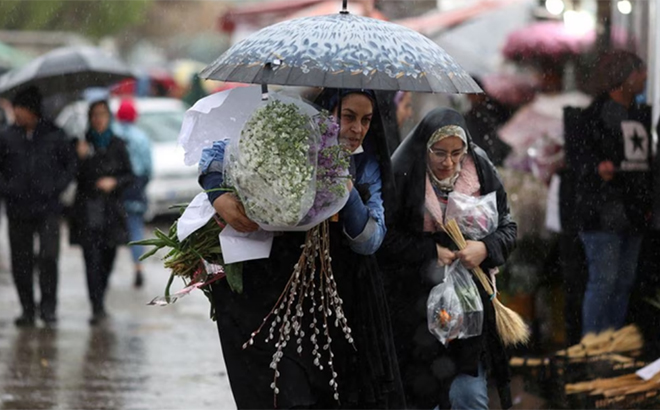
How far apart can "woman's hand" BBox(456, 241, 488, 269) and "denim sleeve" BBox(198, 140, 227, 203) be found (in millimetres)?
1226

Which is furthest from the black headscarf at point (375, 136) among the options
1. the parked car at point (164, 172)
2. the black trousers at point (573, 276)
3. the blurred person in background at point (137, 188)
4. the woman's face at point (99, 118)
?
the parked car at point (164, 172)

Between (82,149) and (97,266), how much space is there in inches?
59.0

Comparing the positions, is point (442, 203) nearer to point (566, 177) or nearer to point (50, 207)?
point (566, 177)

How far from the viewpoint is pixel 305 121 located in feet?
15.0

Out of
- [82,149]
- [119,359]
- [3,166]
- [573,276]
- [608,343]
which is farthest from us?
[82,149]

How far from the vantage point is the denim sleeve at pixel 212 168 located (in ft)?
15.6

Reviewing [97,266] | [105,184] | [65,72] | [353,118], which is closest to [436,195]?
[353,118]

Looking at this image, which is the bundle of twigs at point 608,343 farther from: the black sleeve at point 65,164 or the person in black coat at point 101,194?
the person in black coat at point 101,194

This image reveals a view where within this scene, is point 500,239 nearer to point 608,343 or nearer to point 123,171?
point 608,343

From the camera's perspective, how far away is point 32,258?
10945 millimetres

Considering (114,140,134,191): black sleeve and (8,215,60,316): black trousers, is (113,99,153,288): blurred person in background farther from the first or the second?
(8,215,60,316): black trousers

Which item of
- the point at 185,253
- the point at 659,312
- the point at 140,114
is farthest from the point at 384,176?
the point at 140,114

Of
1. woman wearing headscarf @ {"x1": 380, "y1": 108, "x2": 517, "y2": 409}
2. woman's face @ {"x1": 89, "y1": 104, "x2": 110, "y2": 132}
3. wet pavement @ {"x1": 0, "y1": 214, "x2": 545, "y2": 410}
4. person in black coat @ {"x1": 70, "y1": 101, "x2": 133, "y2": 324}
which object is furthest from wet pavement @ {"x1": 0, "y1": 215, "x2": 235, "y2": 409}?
woman wearing headscarf @ {"x1": 380, "y1": 108, "x2": 517, "y2": 409}

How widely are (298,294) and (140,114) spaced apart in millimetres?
15853
